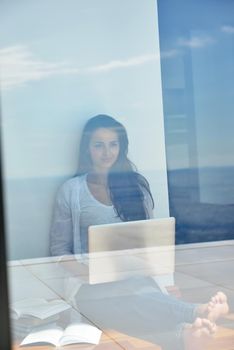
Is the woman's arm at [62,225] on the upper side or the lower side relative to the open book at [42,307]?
upper

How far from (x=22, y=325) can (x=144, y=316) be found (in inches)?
20.2

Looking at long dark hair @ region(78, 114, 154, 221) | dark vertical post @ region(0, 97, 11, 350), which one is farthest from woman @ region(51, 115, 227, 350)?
dark vertical post @ region(0, 97, 11, 350)

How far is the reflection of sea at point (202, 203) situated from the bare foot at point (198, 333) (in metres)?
0.41

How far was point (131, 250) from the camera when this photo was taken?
88.9 inches

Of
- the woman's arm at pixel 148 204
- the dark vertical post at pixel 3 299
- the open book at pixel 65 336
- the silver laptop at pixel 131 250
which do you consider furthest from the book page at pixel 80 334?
the dark vertical post at pixel 3 299

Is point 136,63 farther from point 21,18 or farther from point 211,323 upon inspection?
point 211,323

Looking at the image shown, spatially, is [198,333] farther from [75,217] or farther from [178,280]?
[75,217]

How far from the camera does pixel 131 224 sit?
2287 mm

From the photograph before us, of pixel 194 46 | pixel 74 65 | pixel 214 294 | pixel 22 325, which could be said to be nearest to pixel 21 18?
pixel 74 65

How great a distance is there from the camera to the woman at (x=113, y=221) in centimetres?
204

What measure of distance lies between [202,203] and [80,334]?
2.65 feet

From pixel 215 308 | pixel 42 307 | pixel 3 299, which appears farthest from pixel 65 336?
pixel 3 299

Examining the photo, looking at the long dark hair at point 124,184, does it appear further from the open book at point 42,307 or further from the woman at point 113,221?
the open book at point 42,307

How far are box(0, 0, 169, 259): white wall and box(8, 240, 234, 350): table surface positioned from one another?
101 mm
